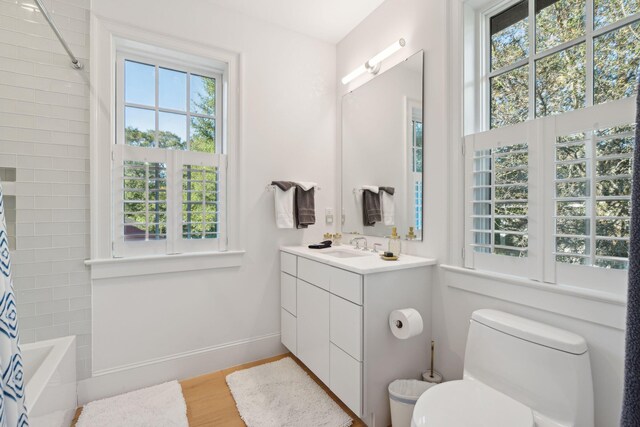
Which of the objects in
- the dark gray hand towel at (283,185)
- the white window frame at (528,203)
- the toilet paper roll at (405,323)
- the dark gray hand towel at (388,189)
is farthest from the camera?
the dark gray hand towel at (283,185)

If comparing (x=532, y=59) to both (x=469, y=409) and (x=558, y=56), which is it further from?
(x=469, y=409)

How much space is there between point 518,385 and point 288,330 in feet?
5.00

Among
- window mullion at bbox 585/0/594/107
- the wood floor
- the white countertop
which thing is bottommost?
the wood floor

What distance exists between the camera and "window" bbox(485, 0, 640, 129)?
1185 millimetres

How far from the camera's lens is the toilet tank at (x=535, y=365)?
111cm

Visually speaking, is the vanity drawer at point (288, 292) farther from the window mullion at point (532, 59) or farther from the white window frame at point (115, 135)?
the window mullion at point (532, 59)

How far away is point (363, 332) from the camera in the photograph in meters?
1.54

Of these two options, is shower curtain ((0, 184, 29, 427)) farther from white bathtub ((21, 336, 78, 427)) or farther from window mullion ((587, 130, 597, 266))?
window mullion ((587, 130, 597, 266))

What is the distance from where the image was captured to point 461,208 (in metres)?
1.68

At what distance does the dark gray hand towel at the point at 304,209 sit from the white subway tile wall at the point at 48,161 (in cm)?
136

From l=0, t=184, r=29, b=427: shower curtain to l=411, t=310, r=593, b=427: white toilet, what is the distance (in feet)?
3.87

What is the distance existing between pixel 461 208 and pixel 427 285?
0.49 meters

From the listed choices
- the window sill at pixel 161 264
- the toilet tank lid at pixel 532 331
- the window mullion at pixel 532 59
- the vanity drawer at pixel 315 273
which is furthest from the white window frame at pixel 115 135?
the window mullion at pixel 532 59

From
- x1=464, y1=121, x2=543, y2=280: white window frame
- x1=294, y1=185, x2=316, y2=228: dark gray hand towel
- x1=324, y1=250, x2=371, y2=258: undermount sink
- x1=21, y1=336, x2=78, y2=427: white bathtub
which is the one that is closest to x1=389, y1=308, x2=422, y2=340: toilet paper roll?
x1=464, y1=121, x2=543, y2=280: white window frame
